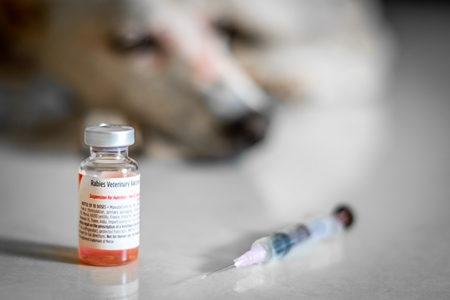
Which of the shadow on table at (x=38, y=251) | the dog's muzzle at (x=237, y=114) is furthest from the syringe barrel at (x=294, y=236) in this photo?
the dog's muzzle at (x=237, y=114)

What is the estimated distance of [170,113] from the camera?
1973 millimetres

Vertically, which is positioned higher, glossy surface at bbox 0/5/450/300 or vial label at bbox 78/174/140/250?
vial label at bbox 78/174/140/250

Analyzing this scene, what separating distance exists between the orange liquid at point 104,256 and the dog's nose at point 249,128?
37.2 inches

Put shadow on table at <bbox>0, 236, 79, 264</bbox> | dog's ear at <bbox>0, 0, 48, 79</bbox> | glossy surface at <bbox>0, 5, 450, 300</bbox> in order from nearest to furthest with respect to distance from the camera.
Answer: glossy surface at <bbox>0, 5, 450, 300</bbox> → shadow on table at <bbox>0, 236, 79, 264</bbox> → dog's ear at <bbox>0, 0, 48, 79</bbox>

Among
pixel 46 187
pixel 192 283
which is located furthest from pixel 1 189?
pixel 192 283

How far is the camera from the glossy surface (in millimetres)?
987

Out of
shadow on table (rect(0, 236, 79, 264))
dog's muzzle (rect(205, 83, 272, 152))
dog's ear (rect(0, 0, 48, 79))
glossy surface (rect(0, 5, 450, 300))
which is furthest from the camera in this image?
dog's ear (rect(0, 0, 48, 79))

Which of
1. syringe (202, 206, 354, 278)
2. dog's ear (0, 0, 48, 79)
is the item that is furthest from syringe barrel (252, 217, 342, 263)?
dog's ear (0, 0, 48, 79)

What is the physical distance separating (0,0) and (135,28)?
1.62ft

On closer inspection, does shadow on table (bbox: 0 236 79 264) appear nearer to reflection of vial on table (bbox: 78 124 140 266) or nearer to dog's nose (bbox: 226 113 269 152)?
reflection of vial on table (bbox: 78 124 140 266)

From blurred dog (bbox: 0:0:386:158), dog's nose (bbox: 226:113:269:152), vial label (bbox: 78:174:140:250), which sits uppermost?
blurred dog (bbox: 0:0:386:158)

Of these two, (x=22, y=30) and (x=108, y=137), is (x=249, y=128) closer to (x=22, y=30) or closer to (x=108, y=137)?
(x=22, y=30)

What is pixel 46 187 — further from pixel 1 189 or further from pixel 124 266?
pixel 124 266

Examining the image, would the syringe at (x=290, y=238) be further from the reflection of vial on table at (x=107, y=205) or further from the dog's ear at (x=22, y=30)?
the dog's ear at (x=22, y=30)
